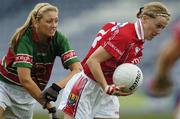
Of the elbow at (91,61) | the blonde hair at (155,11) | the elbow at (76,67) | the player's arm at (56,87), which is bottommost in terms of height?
the player's arm at (56,87)

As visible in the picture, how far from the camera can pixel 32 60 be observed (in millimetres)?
5719

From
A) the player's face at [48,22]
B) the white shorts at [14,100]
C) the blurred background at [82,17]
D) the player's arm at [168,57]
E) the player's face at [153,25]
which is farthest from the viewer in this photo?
the blurred background at [82,17]

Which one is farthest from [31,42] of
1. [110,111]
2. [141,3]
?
[141,3]

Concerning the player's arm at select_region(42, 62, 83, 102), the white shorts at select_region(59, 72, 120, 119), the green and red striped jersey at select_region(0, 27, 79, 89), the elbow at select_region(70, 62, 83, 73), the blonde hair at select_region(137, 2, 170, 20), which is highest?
the blonde hair at select_region(137, 2, 170, 20)

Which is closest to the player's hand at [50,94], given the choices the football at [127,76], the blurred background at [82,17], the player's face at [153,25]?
the football at [127,76]

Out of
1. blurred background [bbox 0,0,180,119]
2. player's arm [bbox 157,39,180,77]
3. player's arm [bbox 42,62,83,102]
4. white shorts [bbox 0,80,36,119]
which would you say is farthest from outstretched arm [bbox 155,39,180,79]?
blurred background [bbox 0,0,180,119]

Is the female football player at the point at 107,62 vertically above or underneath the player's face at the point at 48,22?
underneath

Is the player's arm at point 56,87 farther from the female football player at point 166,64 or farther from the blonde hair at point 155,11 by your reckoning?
the female football player at point 166,64

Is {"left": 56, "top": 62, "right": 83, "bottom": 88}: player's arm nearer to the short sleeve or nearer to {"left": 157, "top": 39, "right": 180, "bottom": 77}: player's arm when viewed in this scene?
the short sleeve

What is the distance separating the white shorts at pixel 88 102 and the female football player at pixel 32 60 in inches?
10.1

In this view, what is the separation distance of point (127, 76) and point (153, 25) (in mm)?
463

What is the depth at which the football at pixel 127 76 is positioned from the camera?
525 cm

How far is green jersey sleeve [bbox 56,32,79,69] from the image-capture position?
5.74 meters

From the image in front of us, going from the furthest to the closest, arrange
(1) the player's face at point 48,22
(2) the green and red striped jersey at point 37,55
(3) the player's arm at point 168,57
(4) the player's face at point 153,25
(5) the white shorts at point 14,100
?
(5) the white shorts at point 14,100, (2) the green and red striped jersey at point 37,55, (1) the player's face at point 48,22, (4) the player's face at point 153,25, (3) the player's arm at point 168,57
